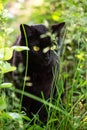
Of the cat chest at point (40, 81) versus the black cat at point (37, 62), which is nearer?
the black cat at point (37, 62)

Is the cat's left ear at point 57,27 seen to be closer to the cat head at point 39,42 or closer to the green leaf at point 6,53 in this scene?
the cat head at point 39,42

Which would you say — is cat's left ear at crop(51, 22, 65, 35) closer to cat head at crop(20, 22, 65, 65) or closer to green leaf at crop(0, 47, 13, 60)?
cat head at crop(20, 22, 65, 65)

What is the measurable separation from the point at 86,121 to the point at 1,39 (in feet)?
2.77

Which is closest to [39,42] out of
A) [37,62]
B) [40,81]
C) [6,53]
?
[37,62]

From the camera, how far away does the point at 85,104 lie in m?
3.02

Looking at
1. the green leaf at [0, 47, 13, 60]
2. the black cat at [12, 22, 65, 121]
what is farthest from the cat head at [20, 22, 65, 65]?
the green leaf at [0, 47, 13, 60]

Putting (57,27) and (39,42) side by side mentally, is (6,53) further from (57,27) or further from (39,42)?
(57,27)

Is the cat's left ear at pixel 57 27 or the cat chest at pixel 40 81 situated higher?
the cat's left ear at pixel 57 27

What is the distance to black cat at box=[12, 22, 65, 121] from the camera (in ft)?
11.8

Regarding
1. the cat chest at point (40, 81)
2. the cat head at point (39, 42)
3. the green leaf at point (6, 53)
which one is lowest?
the cat chest at point (40, 81)

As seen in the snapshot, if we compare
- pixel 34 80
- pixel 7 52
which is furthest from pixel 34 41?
pixel 7 52

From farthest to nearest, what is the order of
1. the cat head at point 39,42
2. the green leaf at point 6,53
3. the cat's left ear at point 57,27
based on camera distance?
the cat's left ear at point 57,27, the cat head at point 39,42, the green leaf at point 6,53

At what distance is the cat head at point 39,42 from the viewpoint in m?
3.57

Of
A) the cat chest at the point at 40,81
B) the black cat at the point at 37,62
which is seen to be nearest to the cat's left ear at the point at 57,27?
the black cat at the point at 37,62
